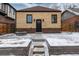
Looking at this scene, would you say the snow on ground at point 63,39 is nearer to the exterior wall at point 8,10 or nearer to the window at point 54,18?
the window at point 54,18

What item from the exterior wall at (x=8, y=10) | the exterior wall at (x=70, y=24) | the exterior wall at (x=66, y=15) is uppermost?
the exterior wall at (x=8, y=10)

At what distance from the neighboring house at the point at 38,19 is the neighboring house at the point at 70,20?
7 centimetres

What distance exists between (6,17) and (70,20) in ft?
2.99

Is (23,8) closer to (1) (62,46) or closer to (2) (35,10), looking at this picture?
(2) (35,10)

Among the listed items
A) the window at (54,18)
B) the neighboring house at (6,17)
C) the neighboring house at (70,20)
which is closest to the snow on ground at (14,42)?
the neighboring house at (6,17)

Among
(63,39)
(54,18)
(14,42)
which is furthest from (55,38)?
(14,42)

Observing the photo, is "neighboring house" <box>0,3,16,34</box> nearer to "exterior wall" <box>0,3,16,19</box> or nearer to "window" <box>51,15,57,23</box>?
"exterior wall" <box>0,3,16,19</box>

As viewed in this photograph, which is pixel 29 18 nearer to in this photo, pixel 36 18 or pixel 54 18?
pixel 36 18

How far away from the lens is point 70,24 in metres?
3.48

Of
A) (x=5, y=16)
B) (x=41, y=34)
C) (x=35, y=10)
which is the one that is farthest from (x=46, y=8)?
(x=5, y=16)

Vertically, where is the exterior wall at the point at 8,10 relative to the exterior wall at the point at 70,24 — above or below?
above

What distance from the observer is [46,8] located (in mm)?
3512

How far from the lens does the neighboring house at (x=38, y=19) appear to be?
347cm

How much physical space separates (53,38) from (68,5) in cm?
52
